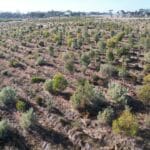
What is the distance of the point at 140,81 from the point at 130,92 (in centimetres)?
331

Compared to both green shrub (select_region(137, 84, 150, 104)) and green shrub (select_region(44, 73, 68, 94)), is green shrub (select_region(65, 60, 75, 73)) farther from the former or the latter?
green shrub (select_region(137, 84, 150, 104))

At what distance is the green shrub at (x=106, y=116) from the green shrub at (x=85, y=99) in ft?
7.05

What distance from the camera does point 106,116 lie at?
24406mm

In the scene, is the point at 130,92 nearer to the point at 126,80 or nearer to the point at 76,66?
the point at 126,80

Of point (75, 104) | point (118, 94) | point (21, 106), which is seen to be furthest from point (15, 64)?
point (118, 94)

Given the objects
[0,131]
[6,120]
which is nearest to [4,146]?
[0,131]

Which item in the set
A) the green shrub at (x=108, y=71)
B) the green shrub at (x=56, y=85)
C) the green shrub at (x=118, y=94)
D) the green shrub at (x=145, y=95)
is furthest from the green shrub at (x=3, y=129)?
the green shrub at (x=108, y=71)

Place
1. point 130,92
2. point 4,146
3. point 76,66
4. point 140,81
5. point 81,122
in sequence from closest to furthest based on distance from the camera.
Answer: point 4,146 → point 81,122 → point 130,92 → point 140,81 → point 76,66

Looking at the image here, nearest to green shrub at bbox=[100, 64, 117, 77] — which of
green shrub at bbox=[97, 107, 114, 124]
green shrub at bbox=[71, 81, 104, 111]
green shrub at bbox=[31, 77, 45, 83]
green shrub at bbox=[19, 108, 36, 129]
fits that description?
green shrub at bbox=[31, 77, 45, 83]

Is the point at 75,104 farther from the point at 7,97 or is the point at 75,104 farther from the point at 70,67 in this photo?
the point at 70,67

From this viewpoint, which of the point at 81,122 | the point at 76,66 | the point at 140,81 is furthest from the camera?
the point at 76,66

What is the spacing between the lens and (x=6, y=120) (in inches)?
953

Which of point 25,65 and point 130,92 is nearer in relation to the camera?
point 130,92

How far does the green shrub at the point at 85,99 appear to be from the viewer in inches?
1055
